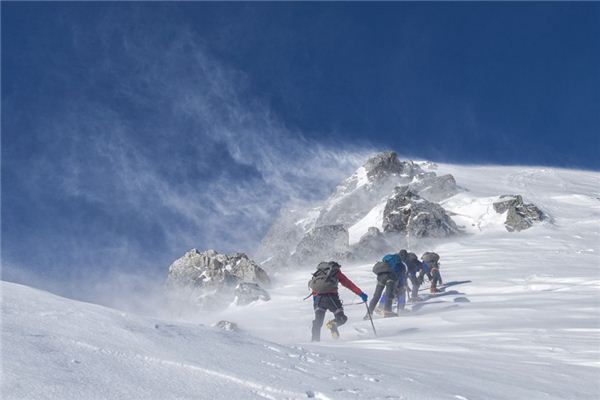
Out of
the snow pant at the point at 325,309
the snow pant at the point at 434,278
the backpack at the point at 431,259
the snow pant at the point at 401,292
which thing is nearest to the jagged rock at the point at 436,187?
the backpack at the point at 431,259

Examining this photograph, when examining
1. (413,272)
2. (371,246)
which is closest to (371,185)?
(371,246)

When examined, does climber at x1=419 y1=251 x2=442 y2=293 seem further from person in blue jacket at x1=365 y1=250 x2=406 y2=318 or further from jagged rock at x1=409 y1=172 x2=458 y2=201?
jagged rock at x1=409 y1=172 x2=458 y2=201

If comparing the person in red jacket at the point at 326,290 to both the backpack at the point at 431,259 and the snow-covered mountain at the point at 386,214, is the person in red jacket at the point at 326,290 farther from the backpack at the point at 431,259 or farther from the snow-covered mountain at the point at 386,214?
the snow-covered mountain at the point at 386,214

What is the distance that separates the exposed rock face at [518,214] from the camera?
3388 centimetres

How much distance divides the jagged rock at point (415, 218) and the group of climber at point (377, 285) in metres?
12.4

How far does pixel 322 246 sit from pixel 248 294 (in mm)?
10316

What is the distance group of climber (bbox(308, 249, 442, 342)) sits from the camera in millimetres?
12711

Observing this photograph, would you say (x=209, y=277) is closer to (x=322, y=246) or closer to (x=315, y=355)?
(x=322, y=246)

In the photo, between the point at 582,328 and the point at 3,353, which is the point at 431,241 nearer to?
the point at 582,328

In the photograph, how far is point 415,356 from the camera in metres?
8.27

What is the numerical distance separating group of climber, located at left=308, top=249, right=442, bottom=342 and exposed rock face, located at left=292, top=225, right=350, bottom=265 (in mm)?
12968

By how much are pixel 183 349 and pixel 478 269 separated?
19638 millimetres

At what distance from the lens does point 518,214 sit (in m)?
34.7

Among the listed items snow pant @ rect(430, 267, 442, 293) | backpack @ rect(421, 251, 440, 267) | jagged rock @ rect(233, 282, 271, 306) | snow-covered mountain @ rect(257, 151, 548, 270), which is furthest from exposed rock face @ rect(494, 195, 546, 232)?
jagged rock @ rect(233, 282, 271, 306)
